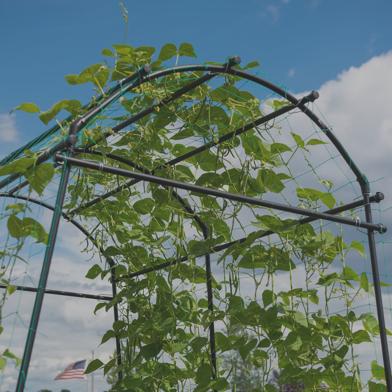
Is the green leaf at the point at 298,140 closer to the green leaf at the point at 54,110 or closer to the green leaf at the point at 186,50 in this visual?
the green leaf at the point at 186,50

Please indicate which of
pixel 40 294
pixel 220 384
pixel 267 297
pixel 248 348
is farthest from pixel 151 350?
pixel 40 294

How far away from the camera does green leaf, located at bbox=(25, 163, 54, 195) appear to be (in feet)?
6.97

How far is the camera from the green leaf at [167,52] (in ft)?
7.95

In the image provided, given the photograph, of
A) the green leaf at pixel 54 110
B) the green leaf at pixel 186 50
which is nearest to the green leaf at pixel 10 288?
the green leaf at pixel 54 110

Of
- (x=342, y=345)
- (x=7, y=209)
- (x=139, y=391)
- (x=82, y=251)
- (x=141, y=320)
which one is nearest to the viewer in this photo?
(x=7, y=209)

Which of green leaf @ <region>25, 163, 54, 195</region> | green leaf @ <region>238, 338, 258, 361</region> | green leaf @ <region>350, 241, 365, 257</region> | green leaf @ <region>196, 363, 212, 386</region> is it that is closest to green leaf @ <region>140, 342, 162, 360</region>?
green leaf @ <region>196, 363, 212, 386</region>

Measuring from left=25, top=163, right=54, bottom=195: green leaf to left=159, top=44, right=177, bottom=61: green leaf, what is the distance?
0.68 meters

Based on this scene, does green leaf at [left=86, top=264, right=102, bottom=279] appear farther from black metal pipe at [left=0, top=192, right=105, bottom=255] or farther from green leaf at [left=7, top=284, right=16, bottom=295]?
green leaf at [left=7, top=284, right=16, bottom=295]

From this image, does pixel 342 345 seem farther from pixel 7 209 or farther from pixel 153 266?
pixel 7 209

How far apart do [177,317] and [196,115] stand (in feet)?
3.41

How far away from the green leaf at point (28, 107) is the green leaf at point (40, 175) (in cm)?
22

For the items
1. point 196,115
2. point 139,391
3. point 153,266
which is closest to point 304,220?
point 196,115

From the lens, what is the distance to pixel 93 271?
3.54 meters

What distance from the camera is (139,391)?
3.03 meters
